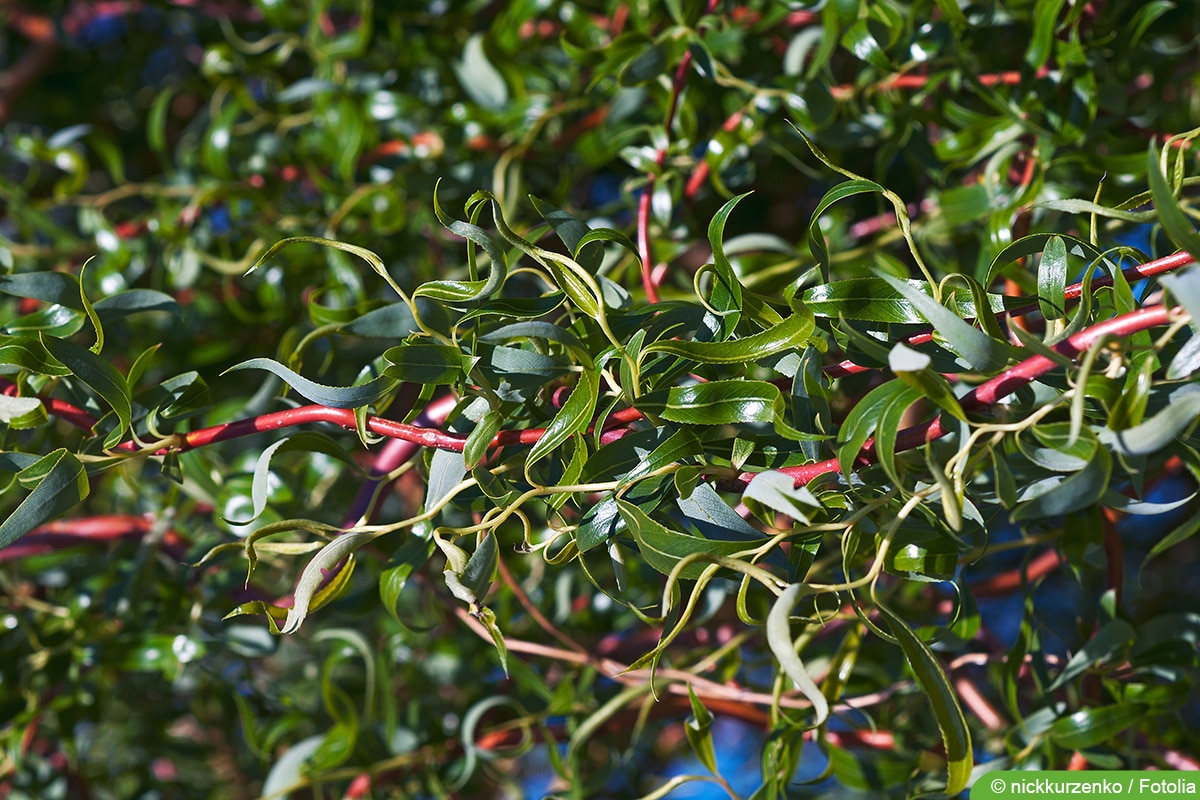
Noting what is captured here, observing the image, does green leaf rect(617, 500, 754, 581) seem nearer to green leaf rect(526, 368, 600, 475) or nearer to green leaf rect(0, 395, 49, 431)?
green leaf rect(526, 368, 600, 475)

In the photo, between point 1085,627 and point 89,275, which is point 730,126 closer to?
point 1085,627

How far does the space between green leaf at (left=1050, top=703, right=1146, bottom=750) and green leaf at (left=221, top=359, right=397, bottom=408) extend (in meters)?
0.38

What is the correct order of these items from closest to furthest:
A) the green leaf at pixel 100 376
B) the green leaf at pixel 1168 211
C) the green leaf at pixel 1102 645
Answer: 1. the green leaf at pixel 1168 211
2. the green leaf at pixel 100 376
3. the green leaf at pixel 1102 645

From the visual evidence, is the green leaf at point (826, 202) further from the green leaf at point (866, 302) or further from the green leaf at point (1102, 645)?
the green leaf at point (1102, 645)

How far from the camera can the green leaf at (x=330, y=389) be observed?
0.35 metres

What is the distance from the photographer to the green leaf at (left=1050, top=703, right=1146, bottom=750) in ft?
1.56

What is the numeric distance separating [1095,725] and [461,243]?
0.54 m

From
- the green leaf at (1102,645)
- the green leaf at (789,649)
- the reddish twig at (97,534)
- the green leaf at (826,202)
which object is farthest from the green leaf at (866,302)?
the reddish twig at (97,534)

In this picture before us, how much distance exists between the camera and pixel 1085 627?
52 centimetres

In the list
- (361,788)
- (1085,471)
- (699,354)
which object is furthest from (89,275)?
(1085,471)

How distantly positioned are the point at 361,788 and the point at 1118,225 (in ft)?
1.89

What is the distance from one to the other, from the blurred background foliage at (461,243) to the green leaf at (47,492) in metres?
0.07

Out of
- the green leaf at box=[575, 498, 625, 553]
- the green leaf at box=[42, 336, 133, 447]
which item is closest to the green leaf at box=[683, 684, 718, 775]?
the green leaf at box=[575, 498, 625, 553]

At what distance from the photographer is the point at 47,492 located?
36cm
